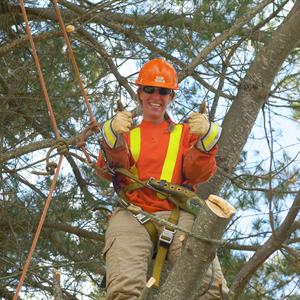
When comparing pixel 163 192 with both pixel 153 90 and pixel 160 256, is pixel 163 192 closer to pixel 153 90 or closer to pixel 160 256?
pixel 160 256

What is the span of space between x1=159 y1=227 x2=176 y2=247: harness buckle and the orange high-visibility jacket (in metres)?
0.17

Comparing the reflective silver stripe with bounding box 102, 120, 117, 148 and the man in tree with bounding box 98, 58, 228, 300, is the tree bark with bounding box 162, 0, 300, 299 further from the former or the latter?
the reflective silver stripe with bounding box 102, 120, 117, 148

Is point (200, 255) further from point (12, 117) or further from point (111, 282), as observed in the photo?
point (12, 117)

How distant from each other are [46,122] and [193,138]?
2.46 meters

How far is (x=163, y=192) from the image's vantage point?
12.8ft

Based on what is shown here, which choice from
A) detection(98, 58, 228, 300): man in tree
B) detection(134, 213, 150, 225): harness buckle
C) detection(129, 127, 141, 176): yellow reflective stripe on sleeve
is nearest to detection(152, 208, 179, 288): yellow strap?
detection(98, 58, 228, 300): man in tree

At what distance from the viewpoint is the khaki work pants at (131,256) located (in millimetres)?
3635

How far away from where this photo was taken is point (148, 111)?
412cm

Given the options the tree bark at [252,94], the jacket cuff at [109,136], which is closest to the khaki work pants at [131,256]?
the jacket cuff at [109,136]

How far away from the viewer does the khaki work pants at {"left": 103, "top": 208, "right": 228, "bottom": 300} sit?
3635mm

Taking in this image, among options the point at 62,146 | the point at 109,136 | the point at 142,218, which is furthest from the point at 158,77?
the point at 142,218

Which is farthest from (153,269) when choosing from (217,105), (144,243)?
(217,105)

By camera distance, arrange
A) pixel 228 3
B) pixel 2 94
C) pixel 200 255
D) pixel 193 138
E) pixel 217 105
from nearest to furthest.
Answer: pixel 200 255 → pixel 193 138 → pixel 217 105 → pixel 228 3 → pixel 2 94

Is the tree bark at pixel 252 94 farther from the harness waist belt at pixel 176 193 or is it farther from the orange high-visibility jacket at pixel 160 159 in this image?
the harness waist belt at pixel 176 193
